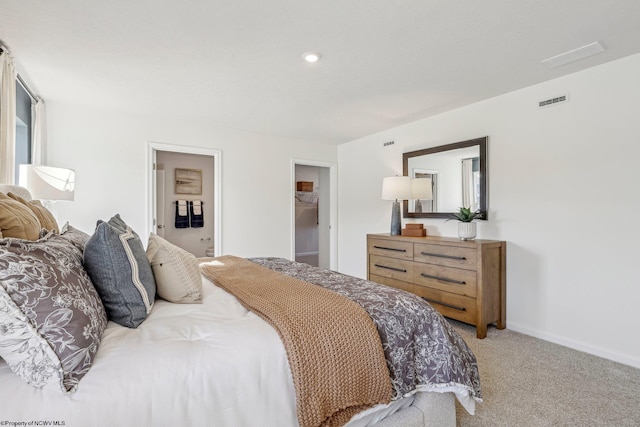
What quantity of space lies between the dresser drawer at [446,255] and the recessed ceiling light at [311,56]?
6.82 feet

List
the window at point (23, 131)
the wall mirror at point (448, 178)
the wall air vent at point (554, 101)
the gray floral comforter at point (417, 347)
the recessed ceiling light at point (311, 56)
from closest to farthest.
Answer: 1. the gray floral comforter at point (417, 347)
2. the recessed ceiling light at point (311, 56)
3. the wall air vent at point (554, 101)
4. the window at point (23, 131)
5. the wall mirror at point (448, 178)

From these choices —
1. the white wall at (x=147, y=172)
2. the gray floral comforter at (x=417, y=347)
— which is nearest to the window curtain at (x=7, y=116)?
the white wall at (x=147, y=172)

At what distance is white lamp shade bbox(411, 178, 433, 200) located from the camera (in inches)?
150

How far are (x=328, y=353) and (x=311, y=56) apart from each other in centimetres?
211

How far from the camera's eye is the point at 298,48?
2.32 metres

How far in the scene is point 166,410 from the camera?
92 cm

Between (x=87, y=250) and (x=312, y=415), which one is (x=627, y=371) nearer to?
(x=312, y=415)

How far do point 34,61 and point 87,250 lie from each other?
7.47 ft

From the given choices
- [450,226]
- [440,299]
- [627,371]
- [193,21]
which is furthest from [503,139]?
[193,21]

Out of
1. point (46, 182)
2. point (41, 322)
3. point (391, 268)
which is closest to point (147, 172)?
point (46, 182)

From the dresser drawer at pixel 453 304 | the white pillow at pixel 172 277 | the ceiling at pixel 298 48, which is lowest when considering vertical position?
the dresser drawer at pixel 453 304

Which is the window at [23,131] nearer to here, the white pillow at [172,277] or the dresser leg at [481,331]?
the white pillow at [172,277]

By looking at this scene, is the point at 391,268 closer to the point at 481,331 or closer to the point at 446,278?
the point at 446,278

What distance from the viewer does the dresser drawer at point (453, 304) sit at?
2.96 metres
